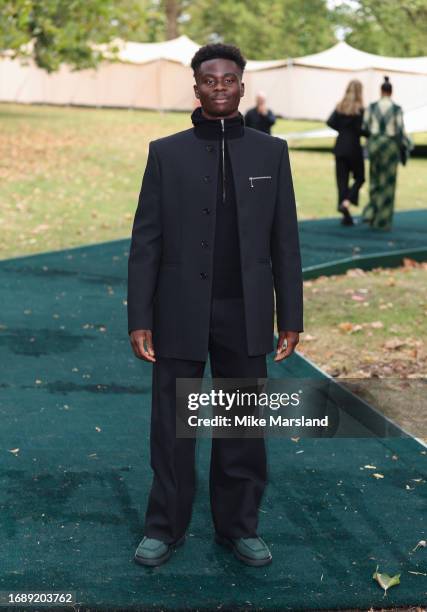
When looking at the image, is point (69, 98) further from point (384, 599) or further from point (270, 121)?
point (384, 599)

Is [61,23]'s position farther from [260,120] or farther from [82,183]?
[260,120]

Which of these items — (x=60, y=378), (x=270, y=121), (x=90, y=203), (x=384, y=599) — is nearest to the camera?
(x=384, y=599)

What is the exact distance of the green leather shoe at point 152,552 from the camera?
4.32 m

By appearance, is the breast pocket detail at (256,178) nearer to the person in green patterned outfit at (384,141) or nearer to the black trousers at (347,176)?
the person in green patterned outfit at (384,141)

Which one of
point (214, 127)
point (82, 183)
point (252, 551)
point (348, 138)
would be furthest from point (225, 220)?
point (82, 183)

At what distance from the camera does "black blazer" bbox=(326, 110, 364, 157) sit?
48.3 feet

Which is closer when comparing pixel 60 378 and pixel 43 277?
pixel 60 378

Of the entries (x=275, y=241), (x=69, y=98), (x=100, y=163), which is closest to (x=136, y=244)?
(x=275, y=241)

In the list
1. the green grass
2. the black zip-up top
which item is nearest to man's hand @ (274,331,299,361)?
the black zip-up top

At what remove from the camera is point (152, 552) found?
14.2ft

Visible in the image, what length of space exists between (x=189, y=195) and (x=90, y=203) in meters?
14.1

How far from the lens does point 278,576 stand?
4.27 meters

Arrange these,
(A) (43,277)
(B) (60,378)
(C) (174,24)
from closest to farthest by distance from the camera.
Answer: (B) (60,378) → (A) (43,277) → (C) (174,24)

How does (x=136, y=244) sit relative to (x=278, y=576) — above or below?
above
